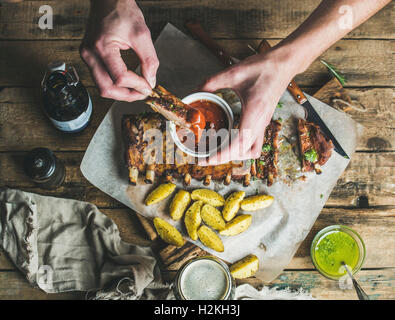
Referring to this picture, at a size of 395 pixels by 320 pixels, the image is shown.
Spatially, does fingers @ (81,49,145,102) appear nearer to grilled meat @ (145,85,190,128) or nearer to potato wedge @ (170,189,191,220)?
grilled meat @ (145,85,190,128)

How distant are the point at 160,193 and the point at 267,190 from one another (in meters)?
0.89

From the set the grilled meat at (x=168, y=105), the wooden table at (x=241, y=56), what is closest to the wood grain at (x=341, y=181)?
the wooden table at (x=241, y=56)

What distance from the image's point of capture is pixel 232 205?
288 centimetres

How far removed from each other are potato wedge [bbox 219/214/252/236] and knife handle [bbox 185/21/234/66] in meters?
1.30

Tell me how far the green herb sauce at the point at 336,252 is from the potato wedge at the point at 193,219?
995 mm

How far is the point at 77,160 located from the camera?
3.10 meters

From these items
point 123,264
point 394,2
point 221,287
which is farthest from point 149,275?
point 394,2

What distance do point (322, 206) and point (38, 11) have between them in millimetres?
3042

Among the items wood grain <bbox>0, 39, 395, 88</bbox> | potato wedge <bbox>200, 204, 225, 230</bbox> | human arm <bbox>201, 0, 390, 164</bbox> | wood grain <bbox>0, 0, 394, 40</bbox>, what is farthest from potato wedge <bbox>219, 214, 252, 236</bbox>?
wood grain <bbox>0, 0, 394, 40</bbox>

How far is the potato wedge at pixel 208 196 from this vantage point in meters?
2.90

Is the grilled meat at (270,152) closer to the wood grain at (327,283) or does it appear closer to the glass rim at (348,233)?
the glass rim at (348,233)

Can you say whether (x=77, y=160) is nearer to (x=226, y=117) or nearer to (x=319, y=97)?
(x=226, y=117)

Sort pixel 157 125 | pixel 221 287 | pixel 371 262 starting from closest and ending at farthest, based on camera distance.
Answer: pixel 221 287
pixel 157 125
pixel 371 262

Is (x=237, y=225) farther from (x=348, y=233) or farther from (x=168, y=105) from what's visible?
(x=168, y=105)
